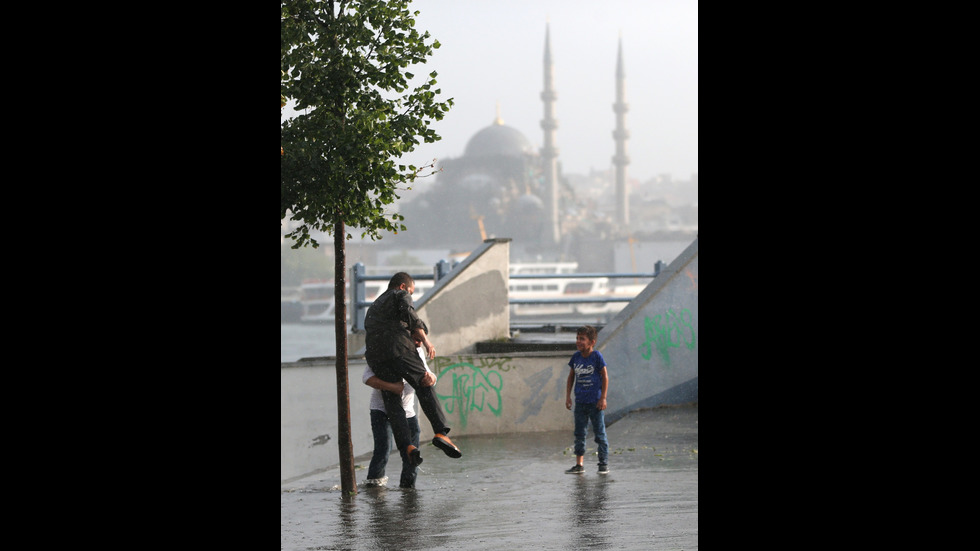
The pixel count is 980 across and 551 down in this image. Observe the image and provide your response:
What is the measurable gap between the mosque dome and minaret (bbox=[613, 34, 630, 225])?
14564 mm

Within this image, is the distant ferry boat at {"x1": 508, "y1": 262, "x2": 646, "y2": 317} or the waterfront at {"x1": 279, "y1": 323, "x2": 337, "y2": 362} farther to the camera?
the distant ferry boat at {"x1": 508, "y1": 262, "x2": 646, "y2": 317}

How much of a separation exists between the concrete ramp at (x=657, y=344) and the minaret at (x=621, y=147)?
138 m

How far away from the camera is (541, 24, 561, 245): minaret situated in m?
146

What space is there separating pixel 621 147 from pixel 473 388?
140163 millimetres

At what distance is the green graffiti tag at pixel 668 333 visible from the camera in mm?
12812

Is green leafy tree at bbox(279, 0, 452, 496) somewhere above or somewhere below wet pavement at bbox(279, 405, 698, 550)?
above

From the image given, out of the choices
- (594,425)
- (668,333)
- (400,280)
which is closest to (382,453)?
(400,280)

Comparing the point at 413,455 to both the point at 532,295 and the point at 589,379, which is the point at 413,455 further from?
the point at 532,295

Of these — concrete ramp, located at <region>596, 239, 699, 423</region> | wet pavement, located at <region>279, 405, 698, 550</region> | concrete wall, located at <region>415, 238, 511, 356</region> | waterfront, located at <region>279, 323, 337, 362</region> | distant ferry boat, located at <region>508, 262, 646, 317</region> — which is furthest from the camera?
distant ferry boat, located at <region>508, 262, 646, 317</region>

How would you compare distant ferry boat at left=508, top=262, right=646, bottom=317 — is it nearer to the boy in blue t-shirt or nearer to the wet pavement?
the wet pavement

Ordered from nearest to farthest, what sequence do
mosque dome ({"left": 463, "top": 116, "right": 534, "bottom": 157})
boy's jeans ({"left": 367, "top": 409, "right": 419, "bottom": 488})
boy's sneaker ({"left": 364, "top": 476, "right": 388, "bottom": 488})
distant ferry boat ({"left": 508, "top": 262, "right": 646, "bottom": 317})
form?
boy's jeans ({"left": 367, "top": 409, "right": 419, "bottom": 488}) < boy's sneaker ({"left": 364, "top": 476, "right": 388, "bottom": 488}) < distant ferry boat ({"left": 508, "top": 262, "right": 646, "bottom": 317}) < mosque dome ({"left": 463, "top": 116, "right": 534, "bottom": 157})

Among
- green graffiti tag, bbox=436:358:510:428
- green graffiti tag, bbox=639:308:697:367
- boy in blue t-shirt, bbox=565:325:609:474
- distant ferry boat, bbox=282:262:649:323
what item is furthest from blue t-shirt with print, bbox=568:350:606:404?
distant ferry boat, bbox=282:262:649:323
